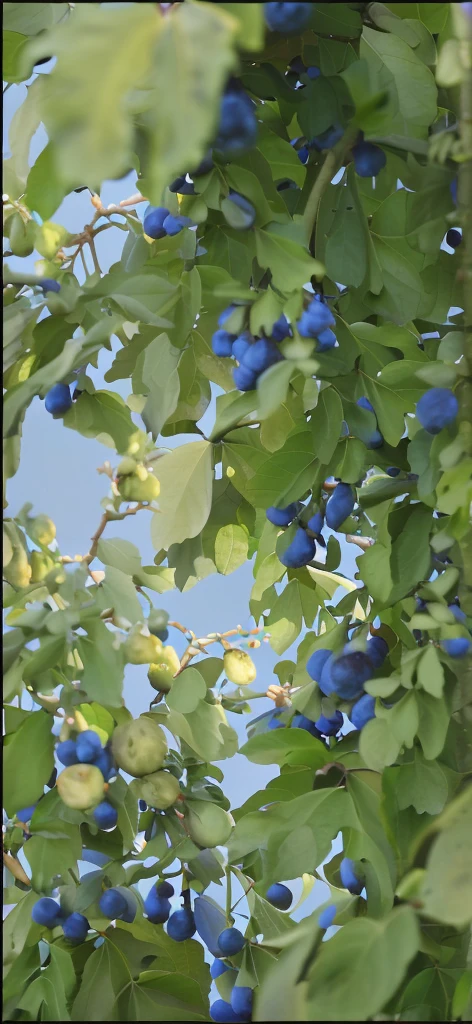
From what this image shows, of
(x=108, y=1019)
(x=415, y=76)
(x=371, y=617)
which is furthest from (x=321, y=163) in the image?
(x=108, y=1019)

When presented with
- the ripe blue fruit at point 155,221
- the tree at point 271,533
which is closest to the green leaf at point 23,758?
the tree at point 271,533

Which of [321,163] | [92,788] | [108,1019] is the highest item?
[321,163]

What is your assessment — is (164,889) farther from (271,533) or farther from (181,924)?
(271,533)

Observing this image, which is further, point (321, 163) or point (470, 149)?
point (321, 163)

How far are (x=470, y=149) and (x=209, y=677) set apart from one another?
295 millimetres

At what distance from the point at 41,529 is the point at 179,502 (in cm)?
8

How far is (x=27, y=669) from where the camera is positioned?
330mm

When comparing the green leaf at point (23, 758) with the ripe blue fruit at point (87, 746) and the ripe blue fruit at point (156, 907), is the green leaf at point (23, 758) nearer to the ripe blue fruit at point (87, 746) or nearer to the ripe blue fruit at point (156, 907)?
the ripe blue fruit at point (87, 746)

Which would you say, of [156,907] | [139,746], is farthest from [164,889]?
[139,746]

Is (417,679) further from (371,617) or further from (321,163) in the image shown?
(321,163)

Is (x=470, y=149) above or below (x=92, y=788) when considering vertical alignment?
above

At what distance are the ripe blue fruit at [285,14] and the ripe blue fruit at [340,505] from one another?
198 mm

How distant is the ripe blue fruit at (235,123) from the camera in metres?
0.29

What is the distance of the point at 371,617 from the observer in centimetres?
44
